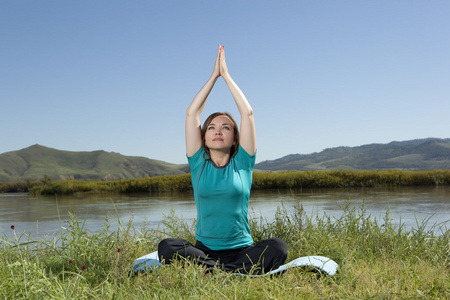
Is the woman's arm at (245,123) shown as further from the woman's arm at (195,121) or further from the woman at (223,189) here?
the woman's arm at (195,121)

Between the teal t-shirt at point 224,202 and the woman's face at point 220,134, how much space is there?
131 millimetres

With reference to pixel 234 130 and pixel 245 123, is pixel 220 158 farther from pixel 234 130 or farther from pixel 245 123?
pixel 245 123

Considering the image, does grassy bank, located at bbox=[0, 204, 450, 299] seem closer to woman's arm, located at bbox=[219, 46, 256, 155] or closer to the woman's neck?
the woman's neck

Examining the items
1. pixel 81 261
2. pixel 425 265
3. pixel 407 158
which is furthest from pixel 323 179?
pixel 407 158

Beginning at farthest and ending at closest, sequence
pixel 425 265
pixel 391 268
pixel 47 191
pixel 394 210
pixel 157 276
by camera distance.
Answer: pixel 47 191
pixel 394 210
pixel 425 265
pixel 391 268
pixel 157 276

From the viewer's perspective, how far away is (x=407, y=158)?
66188 mm

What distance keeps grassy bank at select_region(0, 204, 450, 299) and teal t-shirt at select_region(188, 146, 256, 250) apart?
398mm

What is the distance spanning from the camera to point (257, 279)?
2822 millimetres

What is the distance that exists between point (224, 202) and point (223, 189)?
11 cm

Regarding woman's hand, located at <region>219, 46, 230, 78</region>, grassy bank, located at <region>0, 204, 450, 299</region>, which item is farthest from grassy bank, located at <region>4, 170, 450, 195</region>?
woman's hand, located at <region>219, 46, 230, 78</region>

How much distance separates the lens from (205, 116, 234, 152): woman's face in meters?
3.39

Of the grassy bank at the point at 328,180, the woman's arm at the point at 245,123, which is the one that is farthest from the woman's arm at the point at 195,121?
the grassy bank at the point at 328,180

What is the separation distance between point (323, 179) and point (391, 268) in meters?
10.4

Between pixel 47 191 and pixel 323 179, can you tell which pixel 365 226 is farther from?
pixel 47 191
